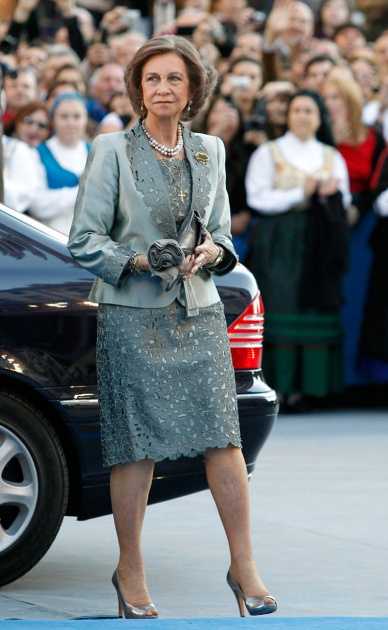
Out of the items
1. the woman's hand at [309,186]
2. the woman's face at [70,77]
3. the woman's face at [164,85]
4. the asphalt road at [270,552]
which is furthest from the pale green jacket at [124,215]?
the woman's face at [70,77]

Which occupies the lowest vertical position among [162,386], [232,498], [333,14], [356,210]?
[232,498]

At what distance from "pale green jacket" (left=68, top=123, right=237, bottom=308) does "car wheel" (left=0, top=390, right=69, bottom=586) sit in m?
0.83

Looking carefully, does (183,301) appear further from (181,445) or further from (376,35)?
(376,35)

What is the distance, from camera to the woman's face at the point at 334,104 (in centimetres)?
1131

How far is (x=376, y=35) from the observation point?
1956 cm

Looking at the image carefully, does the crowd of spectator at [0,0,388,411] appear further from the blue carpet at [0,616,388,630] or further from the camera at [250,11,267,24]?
the blue carpet at [0,616,388,630]

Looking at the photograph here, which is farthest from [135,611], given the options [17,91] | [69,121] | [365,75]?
[365,75]

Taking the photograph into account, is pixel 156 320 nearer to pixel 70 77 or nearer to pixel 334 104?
pixel 334 104

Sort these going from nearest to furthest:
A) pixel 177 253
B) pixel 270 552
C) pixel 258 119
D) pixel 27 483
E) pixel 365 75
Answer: pixel 177 253 < pixel 27 483 < pixel 270 552 < pixel 258 119 < pixel 365 75

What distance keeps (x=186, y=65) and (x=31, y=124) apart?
613 cm

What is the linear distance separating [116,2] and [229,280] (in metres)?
12.7

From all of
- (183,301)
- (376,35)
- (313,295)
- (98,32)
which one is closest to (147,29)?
(98,32)

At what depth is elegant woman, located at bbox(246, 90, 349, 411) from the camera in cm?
1079

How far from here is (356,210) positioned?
1116cm
